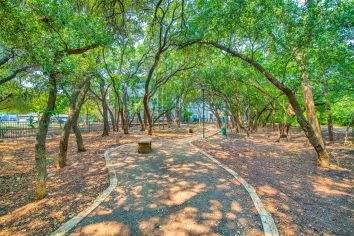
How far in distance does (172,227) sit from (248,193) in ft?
7.34

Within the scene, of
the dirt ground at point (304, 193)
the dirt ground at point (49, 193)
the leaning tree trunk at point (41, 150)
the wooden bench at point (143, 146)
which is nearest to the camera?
the dirt ground at point (304, 193)

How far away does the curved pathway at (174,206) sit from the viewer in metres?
3.19

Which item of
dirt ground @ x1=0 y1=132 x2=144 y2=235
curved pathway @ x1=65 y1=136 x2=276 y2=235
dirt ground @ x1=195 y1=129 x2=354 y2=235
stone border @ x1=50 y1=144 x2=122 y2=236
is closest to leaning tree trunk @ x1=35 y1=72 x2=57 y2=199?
dirt ground @ x1=0 y1=132 x2=144 y2=235

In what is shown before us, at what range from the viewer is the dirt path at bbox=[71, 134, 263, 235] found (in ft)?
10.5

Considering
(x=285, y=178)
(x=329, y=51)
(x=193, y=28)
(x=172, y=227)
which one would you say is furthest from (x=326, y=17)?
(x=172, y=227)

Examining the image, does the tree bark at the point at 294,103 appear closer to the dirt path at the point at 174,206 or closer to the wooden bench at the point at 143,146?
the dirt path at the point at 174,206

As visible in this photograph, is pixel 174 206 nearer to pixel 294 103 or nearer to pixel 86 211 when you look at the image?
pixel 86 211

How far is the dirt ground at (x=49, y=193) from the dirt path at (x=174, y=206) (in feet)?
2.21

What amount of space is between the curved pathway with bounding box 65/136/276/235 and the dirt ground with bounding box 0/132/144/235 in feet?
2.13

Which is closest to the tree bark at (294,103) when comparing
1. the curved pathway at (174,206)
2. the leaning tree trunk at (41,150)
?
the curved pathway at (174,206)

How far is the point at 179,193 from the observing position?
4.47 metres

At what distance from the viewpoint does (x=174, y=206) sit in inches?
153

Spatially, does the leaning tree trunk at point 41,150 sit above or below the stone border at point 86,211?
above

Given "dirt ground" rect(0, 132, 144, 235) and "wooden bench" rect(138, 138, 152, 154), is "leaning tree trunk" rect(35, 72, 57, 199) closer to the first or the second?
"dirt ground" rect(0, 132, 144, 235)
